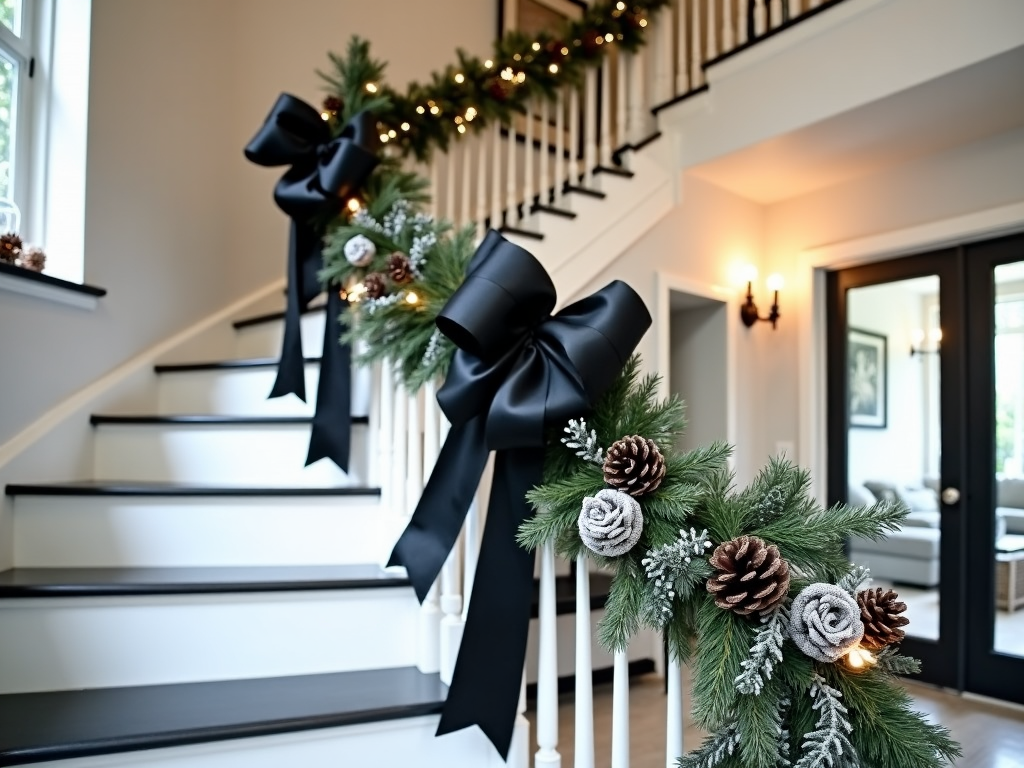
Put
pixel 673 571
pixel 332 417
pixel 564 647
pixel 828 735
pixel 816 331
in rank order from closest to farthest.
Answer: pixel 828 735
pixel 673 571
pixel 332 417
pixel 564 647
pixel 816 331

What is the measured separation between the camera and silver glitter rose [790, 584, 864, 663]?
780 mm

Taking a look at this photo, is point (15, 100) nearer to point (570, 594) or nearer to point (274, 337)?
point (274, 337)

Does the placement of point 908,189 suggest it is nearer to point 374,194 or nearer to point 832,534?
point 374,194

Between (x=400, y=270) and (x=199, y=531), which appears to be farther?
(x=199, y=531)

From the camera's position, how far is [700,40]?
141 inches

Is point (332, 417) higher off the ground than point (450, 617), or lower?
higher

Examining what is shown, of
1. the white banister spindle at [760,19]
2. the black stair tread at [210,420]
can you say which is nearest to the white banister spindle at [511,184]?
the white banister spindle at [760,19]

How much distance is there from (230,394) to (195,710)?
130 centimetres

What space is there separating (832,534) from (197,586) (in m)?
1.25

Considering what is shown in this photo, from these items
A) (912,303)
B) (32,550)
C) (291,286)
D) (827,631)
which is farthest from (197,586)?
(912,303)

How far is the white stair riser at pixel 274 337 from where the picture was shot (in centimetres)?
244

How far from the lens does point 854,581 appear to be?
0.88 m

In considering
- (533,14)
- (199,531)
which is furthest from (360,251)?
(533,14)

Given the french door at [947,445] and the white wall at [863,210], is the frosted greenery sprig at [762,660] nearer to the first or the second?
the french door at [947,445]
